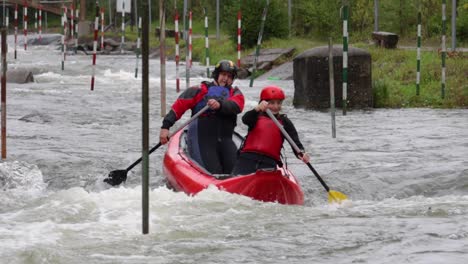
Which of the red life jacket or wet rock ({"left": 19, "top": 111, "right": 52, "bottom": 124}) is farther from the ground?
the red life jacket

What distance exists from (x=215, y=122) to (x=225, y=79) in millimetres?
375

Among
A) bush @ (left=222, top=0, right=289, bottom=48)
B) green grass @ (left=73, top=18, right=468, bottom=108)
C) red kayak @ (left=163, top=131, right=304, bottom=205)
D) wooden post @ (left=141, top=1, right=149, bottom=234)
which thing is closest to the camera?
wooden post @ (left=141, top=1, right=149, bottom=234)

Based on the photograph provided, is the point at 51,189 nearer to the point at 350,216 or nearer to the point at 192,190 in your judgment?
the point at 192,190

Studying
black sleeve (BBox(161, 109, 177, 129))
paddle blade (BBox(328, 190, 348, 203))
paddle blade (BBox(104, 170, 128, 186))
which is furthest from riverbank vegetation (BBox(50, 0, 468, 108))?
paddle blade (BBox(328, 190, 348, 203))

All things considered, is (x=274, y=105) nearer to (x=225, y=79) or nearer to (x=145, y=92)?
(x=225, y=79)

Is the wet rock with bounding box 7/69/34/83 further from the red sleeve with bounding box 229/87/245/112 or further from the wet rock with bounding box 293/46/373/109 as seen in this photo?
the red sleeve with bounding box 229/87/245/112

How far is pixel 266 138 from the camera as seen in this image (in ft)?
26.6

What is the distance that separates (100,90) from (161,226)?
43.7 feet

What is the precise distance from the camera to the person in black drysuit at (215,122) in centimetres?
888

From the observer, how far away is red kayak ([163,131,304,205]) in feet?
25.3

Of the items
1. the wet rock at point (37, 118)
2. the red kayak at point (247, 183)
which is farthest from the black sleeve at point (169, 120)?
the wet rock at point (37, 118)

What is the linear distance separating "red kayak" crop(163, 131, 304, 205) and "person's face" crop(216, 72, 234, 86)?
0.75 meters

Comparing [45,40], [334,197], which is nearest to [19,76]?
[334,197]

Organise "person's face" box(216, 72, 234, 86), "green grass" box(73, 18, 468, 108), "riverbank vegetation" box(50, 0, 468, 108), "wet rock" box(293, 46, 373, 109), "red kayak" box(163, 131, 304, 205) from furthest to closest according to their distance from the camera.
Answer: "riverbank vegetation" box(50, 0, 468, 108)
"green grass" box(73, 18, 468, 108)
"wet rock" box(293, 46, 373, 109)
"person's face" box(216, 72, 234, 86)
"red kayak" box(163, 131, 304, 205)
